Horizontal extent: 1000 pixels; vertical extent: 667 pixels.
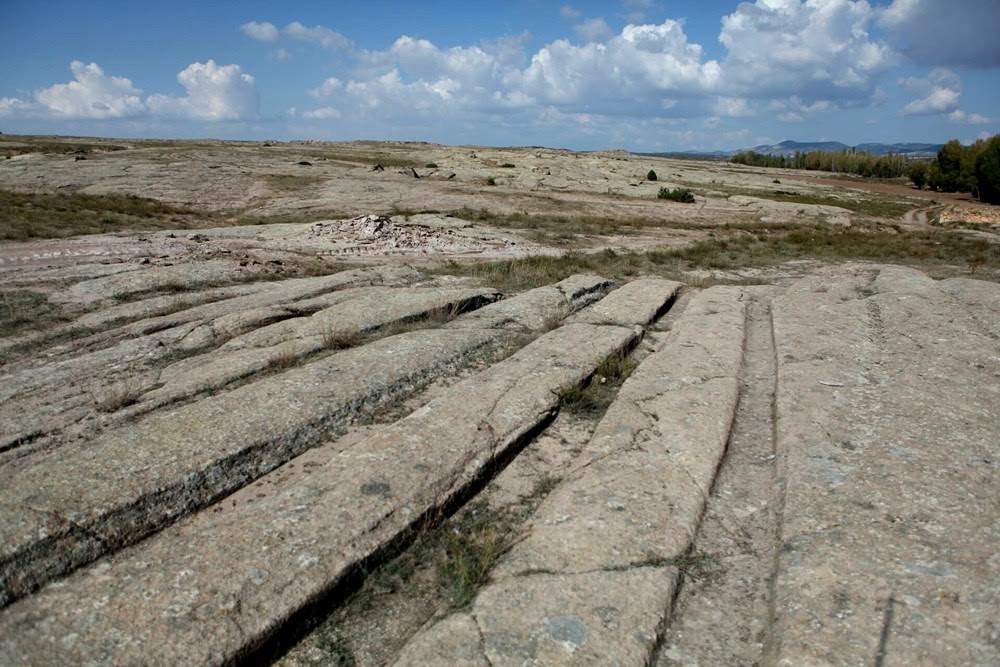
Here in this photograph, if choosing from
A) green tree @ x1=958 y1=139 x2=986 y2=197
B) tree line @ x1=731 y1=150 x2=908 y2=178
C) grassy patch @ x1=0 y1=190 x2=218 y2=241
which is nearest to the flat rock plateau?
grassy patch @ x1=0 y1=190 x2=218 y2=241

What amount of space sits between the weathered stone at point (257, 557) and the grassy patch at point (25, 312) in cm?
674

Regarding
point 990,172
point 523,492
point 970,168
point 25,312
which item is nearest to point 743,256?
point 523,492

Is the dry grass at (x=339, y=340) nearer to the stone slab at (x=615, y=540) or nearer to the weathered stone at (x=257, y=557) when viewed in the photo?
the weathered stone at (x=257, y=557)

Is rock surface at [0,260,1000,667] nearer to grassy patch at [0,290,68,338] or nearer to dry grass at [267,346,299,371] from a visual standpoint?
dry grass at [267,346,299,371]

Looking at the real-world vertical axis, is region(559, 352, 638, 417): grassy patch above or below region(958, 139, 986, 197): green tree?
below

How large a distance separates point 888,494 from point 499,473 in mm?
2752

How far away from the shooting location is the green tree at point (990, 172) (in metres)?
60.3

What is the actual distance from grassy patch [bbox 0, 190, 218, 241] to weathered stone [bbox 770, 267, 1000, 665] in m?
18.9

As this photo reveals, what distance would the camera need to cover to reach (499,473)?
16.2 feet

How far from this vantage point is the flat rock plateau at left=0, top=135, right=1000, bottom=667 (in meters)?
3.16

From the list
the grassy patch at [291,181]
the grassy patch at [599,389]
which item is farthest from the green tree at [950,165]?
the grassy patch at [599,389]

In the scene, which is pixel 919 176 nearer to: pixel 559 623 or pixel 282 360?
pixel 282 360

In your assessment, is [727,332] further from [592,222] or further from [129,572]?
[592,222]

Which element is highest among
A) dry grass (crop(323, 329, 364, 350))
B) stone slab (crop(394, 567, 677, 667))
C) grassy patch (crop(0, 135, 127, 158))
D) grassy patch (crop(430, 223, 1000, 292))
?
grassy patch (crop(0, 135, 127, 158))
